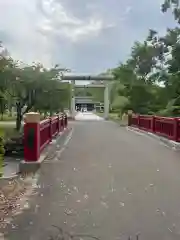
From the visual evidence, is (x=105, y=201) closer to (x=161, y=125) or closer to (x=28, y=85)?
(x=161, y=125)

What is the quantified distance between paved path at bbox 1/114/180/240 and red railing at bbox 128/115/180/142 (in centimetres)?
545

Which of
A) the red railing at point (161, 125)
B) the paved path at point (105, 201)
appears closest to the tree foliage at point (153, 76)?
the red railing at point (161, 125)

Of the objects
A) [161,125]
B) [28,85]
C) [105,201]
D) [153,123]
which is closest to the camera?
[105,201]

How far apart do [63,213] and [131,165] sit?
194 inches

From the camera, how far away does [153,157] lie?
12.6 m

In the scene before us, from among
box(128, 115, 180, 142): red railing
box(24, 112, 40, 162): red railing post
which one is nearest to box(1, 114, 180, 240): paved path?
box(24, 112, 40, 162): red railing post

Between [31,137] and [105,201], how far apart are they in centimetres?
384

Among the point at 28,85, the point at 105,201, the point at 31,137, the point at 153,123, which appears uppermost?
the point at 28,85

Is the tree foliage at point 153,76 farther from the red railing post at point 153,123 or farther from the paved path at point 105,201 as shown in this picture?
the paved path at point 105,201

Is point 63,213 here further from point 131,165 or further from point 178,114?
point 178,114

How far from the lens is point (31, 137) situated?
1017 centimetres

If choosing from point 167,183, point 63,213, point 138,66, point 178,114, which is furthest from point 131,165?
point 138,66

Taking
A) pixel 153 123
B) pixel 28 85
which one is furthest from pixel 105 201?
pixel 28 85

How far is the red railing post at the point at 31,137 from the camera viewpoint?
1013 cm
